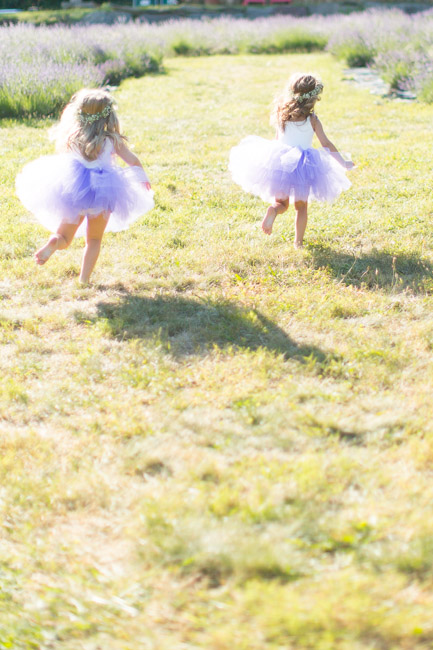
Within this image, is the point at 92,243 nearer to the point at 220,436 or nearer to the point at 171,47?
the point at 220,436

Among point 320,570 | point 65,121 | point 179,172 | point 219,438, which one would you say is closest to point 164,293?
point 65,121

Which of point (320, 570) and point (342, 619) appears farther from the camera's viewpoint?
point (320, 570)

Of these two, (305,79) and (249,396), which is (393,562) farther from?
(305,79)

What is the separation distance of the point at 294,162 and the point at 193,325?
6.13 feet

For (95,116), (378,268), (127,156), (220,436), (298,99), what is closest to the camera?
(220,436)

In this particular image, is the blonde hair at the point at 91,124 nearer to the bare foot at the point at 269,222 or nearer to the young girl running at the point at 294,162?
the young girl running at the point at 294,162

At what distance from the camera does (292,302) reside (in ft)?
15.4

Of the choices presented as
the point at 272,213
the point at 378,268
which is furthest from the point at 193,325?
the point at 378,268

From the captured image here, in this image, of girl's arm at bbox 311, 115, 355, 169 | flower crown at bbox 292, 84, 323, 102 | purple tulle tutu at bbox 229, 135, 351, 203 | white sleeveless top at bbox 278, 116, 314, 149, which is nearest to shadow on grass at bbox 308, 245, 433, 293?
purple tulle tutu at bbox 229, 135, 351, 203

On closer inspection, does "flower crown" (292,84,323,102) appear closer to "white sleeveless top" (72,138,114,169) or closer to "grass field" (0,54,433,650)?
"grass field" (0,54,433,650)

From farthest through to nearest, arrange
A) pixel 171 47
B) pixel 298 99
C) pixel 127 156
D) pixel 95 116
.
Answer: pixel 171 47
pixel 298 99
pixel 127 156
pixel 95 116

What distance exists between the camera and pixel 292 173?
5.36 metres

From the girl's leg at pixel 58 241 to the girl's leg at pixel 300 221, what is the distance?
1988 millimetres

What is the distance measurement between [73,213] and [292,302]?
1.75m
